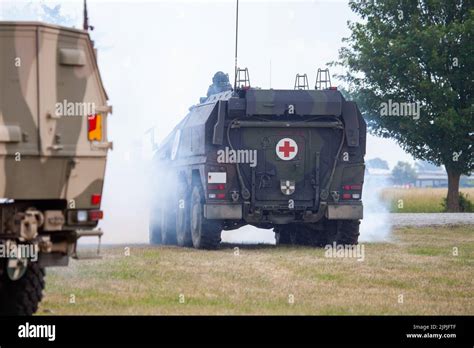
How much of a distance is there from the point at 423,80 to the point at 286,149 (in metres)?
18.0

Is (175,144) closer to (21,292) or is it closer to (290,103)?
(290,103)

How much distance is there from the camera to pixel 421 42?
4238cm

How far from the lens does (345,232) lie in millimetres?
25172

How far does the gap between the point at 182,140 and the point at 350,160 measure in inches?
149

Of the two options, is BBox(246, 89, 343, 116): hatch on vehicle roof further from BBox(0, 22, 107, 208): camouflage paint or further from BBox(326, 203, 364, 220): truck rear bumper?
BBox(0, 22, 107, 208): camouflage paint

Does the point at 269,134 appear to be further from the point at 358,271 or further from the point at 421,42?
the point at 421,42

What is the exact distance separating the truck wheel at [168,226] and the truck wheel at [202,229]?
7.95 feet

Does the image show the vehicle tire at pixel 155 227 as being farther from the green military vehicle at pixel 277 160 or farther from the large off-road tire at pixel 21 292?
the large off-road tire at pixel 21 292

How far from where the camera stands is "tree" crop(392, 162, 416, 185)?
16688cm

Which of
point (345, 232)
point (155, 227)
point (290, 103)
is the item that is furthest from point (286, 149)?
point (155, 227)

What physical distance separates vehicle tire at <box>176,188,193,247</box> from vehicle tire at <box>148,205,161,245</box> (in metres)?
2.30
